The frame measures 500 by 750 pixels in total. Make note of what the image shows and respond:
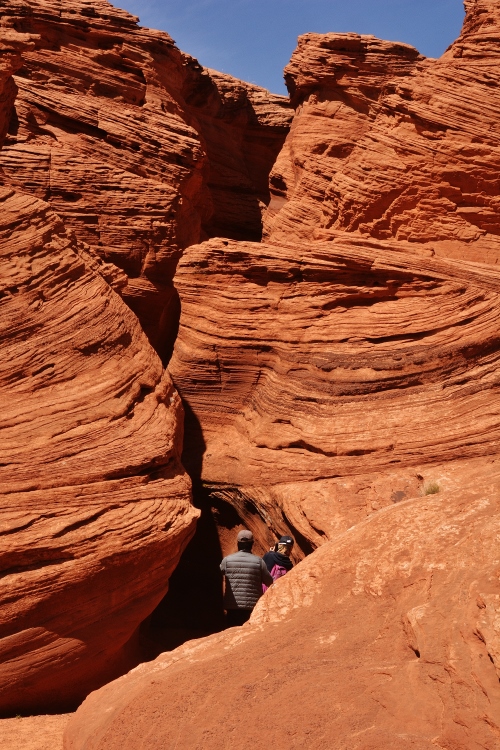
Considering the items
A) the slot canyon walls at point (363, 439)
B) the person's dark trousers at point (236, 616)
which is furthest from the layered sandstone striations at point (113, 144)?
the person's dark trousers at point (236, 616)

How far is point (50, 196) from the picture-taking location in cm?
1360

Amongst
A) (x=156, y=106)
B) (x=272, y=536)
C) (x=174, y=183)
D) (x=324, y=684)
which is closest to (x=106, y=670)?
(x=272, y=536)

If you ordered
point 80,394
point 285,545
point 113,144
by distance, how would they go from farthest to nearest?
point 113,144 < point 285,545 < point 80,394

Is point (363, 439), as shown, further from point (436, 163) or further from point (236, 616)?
point (436, 163)

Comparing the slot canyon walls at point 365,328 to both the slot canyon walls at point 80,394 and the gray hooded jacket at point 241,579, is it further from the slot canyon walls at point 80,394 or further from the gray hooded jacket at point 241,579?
the slot canyon walls at point 80,394

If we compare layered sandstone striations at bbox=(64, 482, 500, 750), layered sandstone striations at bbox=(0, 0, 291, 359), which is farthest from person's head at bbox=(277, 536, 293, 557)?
layered sandstone striations at bbox=(0, 0, 291, 359)

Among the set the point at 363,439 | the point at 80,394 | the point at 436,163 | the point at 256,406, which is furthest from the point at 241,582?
the point at 436,163

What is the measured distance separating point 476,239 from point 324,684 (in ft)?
28.0

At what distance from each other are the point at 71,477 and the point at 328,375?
387 cm

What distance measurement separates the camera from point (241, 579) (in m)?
8.37

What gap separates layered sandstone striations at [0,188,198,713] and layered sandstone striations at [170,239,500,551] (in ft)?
5.19

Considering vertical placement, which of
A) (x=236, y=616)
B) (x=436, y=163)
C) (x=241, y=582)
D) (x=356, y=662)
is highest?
(x=436, y=163)

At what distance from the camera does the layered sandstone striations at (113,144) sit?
45.3 ft

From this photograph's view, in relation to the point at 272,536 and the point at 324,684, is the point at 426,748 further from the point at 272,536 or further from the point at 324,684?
the point at 272,536
